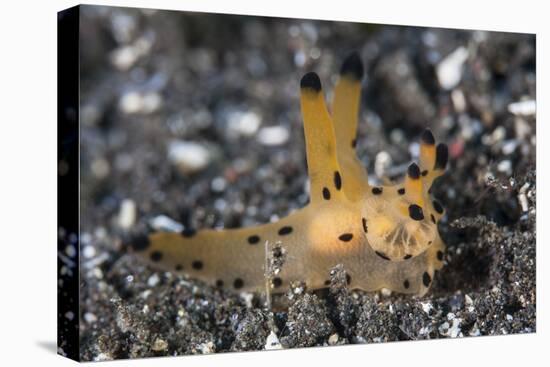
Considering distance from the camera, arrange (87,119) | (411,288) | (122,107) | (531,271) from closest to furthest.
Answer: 1. (87,119)
2. (122,107)
3. (411,288)
4. (531,271)

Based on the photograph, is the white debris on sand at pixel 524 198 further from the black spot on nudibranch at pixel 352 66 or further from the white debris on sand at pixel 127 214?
the white debris on sand at pixel 127 214

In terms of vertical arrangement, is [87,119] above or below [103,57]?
below

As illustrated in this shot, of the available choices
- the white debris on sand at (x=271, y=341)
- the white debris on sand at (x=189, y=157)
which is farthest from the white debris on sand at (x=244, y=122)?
the white debris on sand at (x=271, y=341)

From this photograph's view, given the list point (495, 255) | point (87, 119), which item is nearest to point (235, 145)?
point (87, 119)

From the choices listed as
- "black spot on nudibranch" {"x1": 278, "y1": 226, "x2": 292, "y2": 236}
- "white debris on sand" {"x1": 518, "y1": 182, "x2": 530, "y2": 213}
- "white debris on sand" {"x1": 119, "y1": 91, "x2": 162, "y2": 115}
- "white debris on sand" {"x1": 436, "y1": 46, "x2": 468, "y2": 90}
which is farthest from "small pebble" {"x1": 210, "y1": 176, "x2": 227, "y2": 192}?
"white debris on sand" {"x1": 518, "y1": 182, "x2": 530, "y2": 213}

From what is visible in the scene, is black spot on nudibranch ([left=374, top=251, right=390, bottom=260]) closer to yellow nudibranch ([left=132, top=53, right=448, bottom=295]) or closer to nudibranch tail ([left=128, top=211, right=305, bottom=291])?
yellow nudibranch ([left=132, top=53, right=448, bottom=295])

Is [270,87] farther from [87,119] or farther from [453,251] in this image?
[453,251]

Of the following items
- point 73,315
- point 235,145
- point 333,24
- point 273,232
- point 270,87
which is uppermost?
point 333,24

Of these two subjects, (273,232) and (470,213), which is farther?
(470,213)
